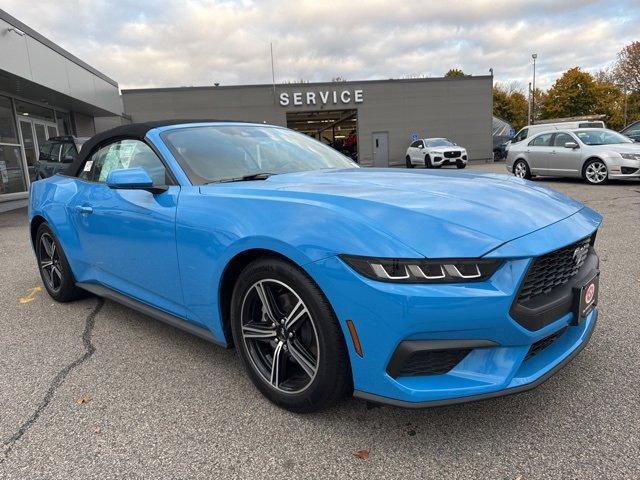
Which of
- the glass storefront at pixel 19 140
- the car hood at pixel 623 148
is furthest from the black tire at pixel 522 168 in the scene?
the glass storefront at pixel 19 140

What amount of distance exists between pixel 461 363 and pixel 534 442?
0.54m

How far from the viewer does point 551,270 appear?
6.55 feet

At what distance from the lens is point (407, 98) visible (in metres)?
28.3

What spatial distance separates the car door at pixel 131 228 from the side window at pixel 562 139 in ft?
37.9

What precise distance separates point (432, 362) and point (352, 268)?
1.56 feet

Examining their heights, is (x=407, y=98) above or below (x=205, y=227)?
above

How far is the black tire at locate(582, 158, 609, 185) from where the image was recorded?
36.6 ft

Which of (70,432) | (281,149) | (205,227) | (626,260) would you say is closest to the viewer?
(70,432)

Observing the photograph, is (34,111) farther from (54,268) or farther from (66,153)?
(54,268)

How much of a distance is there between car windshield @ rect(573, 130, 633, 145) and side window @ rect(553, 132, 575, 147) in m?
0.19

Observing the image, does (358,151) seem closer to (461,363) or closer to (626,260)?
(626,260)

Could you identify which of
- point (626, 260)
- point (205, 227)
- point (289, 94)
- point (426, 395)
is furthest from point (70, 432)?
point (289, 94)

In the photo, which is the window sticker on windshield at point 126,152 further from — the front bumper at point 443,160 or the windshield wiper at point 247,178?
the front bumper at point 443,160

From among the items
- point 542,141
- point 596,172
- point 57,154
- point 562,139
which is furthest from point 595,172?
point 57,154
